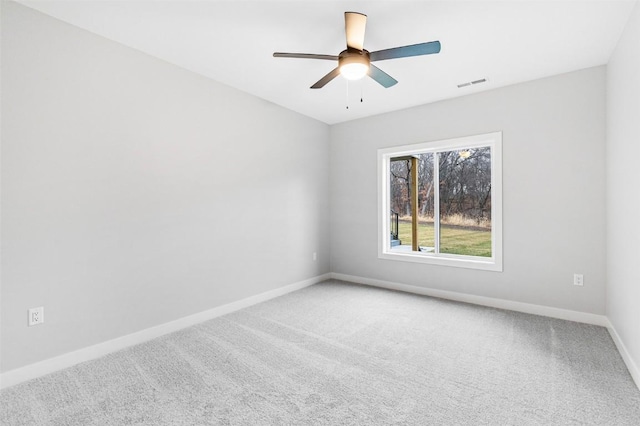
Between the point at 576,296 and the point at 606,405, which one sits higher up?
the point at 576,296

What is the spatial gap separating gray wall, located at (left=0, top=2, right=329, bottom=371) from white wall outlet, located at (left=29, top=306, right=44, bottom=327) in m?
0.04

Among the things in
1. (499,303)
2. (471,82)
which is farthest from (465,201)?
(471,82)

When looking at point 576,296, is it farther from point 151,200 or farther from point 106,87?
point 106,87

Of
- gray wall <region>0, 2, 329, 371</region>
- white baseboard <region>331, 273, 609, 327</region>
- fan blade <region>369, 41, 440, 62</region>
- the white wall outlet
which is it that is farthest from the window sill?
the white wall outlet

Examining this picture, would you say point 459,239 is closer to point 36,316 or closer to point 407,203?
point 407,203

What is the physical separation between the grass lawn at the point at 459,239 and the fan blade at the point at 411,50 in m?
2.67

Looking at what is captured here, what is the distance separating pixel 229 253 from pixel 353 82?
2.47 metres

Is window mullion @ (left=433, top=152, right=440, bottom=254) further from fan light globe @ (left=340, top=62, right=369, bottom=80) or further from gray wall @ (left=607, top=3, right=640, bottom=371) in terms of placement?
fan light globe @ (left=340, top=62, right=369, bottom=80)

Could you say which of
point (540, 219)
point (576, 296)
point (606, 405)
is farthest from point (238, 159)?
point (576, 296)

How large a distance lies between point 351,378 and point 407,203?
10.2 feet

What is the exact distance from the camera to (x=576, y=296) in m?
3.23

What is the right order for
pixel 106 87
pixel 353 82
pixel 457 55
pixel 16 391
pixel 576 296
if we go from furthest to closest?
pixel 353 82 < pixel 576 296 < pixel 457 55 < pixel 106 87 < pixel 16 391

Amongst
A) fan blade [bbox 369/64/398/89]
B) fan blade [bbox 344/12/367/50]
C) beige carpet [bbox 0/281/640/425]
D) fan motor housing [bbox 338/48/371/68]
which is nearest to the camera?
beige carpet [bbox 0/281/640/425]

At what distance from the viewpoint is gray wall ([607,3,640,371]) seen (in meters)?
2.14
